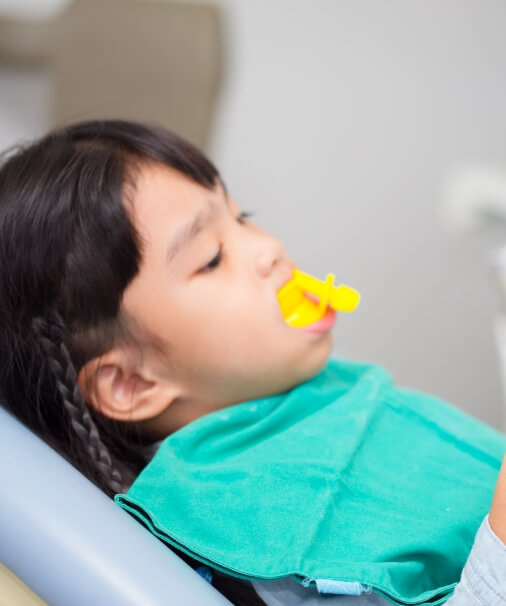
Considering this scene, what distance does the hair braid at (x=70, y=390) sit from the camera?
761 mm

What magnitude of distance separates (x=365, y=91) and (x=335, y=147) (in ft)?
0.43

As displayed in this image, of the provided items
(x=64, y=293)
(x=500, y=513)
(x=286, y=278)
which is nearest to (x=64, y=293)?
(x=64, y=293)

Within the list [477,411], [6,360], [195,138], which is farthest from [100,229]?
[477,411]

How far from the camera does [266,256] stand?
32.7 inches

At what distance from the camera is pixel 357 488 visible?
2.40 feet

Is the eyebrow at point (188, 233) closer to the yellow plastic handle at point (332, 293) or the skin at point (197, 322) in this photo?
the skin at point (197, 322)

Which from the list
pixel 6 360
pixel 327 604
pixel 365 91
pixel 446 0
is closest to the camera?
pixel 327 604

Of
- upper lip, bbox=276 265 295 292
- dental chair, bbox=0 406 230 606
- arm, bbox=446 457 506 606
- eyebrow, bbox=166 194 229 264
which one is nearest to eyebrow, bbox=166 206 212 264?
eyebrow, bbox=166 194 229 264

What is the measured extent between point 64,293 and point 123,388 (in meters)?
0.12

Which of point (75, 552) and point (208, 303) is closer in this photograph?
point (75, 552)

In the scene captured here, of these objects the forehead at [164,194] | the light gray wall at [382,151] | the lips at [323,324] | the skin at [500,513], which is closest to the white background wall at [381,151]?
the light gray wall at [382,151]

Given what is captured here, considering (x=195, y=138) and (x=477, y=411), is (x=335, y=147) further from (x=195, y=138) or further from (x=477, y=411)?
(x=477, y=411)

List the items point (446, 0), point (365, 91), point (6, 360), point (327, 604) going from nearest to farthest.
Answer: point (327, 604)
point (6, 360)
point (446, 0)
point (365, 91)

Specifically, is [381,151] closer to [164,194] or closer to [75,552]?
[164,194]
